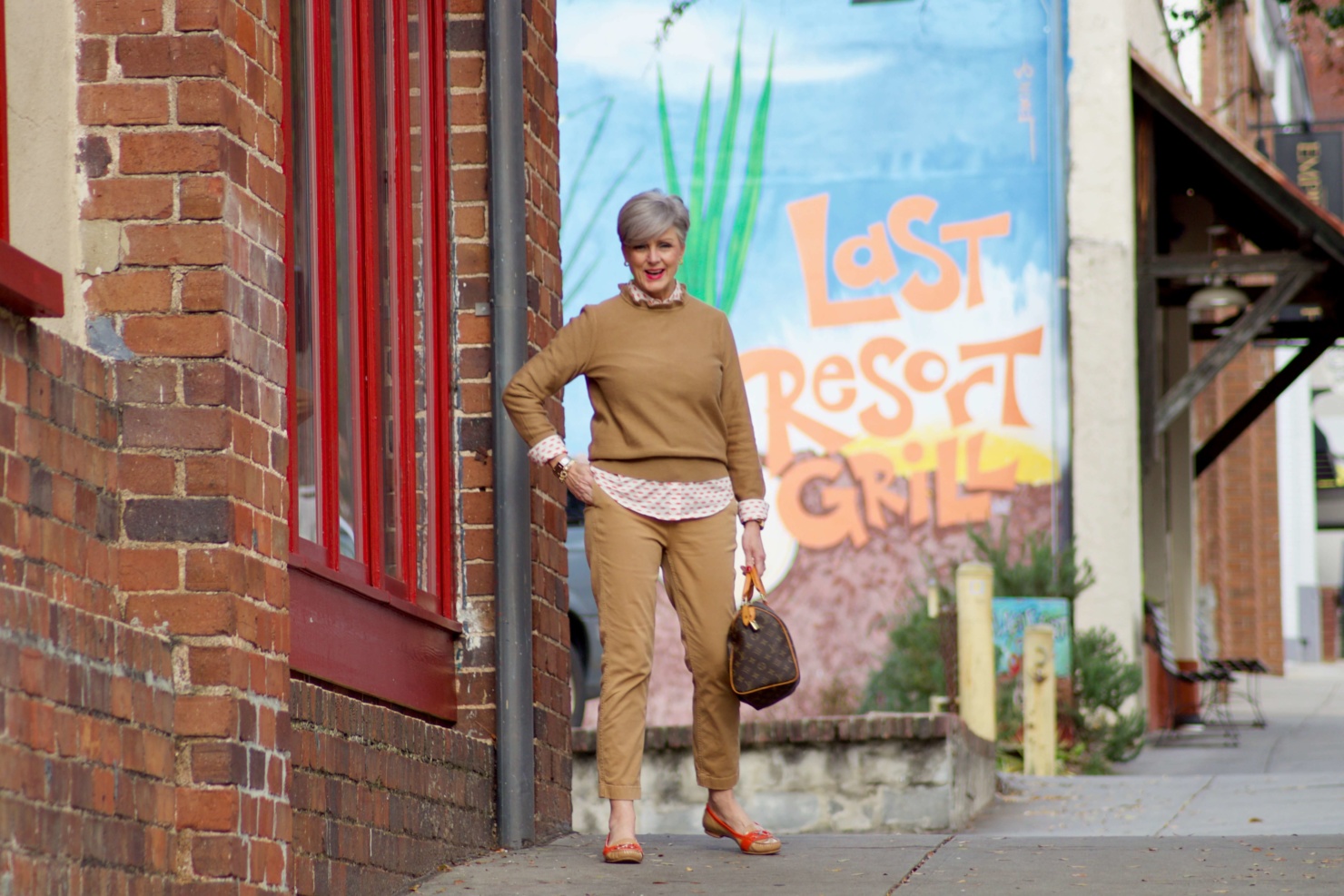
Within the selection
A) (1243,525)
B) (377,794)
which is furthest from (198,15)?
(1243,525)

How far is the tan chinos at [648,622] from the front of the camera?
5.76m

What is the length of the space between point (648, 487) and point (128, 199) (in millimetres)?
1969

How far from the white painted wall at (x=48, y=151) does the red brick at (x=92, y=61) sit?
0.7 inches

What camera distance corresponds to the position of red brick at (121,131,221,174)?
4277 millimetres

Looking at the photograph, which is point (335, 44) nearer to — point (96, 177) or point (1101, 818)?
point (96, 177)

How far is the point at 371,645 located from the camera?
5.41 meters

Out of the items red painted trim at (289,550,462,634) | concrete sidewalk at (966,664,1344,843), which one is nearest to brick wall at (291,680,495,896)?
red painted trim at (289,550,462,634)

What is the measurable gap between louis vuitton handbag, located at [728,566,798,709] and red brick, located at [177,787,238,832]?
1.91 m

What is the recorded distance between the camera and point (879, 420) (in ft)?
46.1

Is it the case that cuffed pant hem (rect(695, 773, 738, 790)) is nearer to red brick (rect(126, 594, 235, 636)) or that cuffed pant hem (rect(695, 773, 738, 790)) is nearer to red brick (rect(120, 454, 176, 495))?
red brick (rect(126, 594, 235, 636))

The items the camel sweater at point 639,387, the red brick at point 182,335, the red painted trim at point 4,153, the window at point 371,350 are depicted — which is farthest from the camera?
the camel sweater at point 639,387

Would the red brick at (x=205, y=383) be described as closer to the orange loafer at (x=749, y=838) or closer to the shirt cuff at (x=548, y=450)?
the shirt cuff at (x=548, y=450)

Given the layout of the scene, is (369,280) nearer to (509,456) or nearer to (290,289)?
(290,289)

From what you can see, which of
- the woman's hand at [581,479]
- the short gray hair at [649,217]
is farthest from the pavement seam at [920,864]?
the short gray hair at [649,217]
